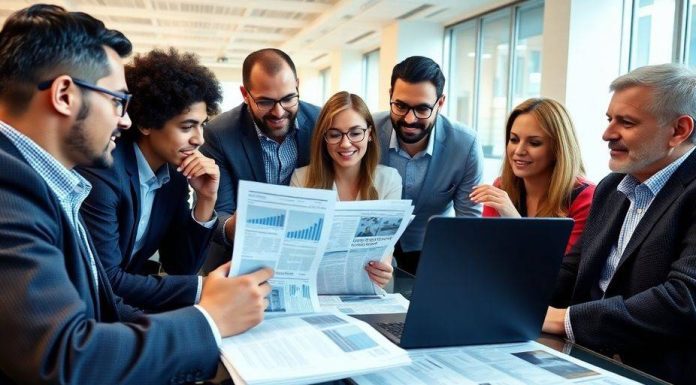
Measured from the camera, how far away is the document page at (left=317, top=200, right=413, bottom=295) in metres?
1.27

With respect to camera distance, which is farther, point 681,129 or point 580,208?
point 580,208

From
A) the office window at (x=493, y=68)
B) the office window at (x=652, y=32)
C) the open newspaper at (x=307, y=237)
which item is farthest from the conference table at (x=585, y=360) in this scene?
the office window at (x=493, y=68)

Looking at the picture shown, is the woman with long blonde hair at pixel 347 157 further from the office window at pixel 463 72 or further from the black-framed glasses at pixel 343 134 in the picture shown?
the office window at pixel 463 72

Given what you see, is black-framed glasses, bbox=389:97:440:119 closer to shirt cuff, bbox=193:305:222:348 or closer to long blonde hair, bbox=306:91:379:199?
long blonde hair, bbox=306:91:379:199

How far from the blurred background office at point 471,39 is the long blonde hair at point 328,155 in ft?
2.26

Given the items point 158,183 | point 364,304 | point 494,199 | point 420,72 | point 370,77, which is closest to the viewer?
point 364,304

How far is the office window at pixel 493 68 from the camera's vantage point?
22.2ft

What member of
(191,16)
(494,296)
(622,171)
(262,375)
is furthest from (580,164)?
(191,16)

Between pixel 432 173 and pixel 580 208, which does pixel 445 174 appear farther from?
pixel 580 208

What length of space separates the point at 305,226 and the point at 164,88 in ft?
2.98

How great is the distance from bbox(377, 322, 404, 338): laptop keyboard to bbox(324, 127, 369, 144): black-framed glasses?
109 centimetres

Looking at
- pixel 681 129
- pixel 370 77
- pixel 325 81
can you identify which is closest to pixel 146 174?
pixel 681 129

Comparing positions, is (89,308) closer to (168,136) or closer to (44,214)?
(44,214)

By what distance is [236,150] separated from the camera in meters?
2.41
